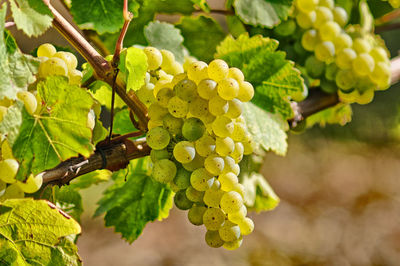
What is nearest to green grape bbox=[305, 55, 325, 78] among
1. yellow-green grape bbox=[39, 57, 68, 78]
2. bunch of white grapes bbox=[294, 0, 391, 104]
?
bunch of white grapes bbox=[294, 0, 391, 104]

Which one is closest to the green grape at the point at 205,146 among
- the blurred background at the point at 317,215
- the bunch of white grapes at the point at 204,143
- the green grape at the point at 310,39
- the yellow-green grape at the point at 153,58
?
the bunch of white grapes at the point at 204,143

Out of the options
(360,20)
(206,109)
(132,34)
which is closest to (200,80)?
(206,109)

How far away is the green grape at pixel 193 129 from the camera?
46cm

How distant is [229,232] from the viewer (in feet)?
1.57

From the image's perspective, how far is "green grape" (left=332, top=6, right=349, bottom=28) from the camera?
74cm

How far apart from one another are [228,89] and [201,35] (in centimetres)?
Result: 34

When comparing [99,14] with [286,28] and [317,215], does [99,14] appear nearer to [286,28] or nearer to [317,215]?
[286,28]

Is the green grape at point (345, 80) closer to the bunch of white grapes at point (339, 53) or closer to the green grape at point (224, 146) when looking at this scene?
the bunch of white grapes at point (339, 53)

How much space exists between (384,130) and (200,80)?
2698mm

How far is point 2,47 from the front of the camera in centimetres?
38

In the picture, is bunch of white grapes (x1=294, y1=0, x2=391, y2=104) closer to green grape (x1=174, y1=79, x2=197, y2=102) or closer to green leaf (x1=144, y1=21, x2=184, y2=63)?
green leaf (x1=144, y1=21, x2=184, y2=63)

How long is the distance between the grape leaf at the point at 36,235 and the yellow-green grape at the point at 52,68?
0.12m

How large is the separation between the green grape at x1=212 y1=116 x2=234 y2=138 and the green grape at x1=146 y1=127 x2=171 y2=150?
0.05 m

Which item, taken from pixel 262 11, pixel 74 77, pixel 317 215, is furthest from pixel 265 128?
pixel 317 215
